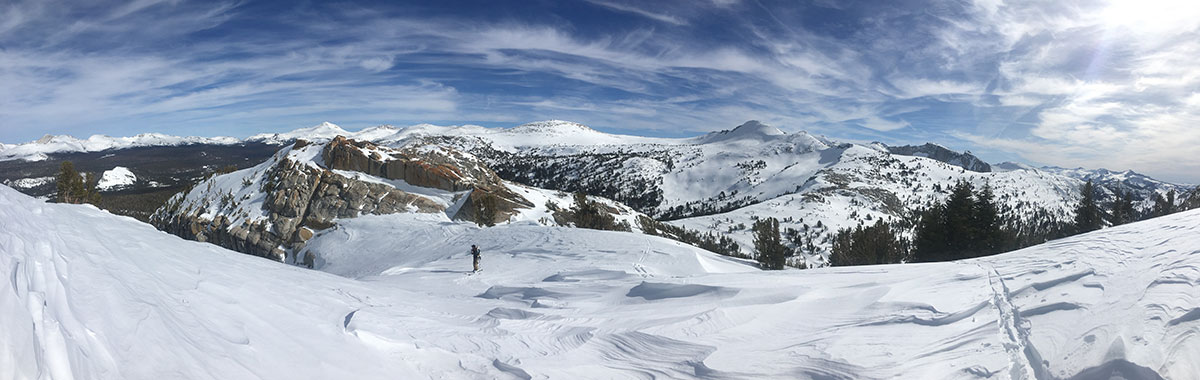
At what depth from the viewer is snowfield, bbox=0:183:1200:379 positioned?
13.6 feet

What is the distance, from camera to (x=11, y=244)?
4238 millimetres

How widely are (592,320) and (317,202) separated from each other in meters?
46.6

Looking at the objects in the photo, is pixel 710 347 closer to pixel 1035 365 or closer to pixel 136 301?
pixel 1035 365

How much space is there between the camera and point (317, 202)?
45250 mm

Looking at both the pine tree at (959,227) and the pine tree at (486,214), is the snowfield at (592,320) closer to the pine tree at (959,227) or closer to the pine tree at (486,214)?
the pine tree at (959,227)

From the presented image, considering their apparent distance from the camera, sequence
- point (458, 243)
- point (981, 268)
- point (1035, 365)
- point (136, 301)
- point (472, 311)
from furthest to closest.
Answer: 1. point (458, 243)
2. point (981, 268)
3. point (472, 311)
4. point (1035, 365)
5. point (136, 301)

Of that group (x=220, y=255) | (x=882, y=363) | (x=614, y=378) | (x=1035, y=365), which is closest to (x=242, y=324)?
(x=220, y=255)

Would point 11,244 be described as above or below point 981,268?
above

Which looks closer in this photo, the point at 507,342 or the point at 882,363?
the point at 882,363

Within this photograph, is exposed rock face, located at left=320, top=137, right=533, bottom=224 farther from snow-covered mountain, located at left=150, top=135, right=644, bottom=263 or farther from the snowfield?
the snowfield

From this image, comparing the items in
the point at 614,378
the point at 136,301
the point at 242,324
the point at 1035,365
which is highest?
the point at 136,301

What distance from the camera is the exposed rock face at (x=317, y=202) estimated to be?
140 ft

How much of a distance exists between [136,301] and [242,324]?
39.5 inches

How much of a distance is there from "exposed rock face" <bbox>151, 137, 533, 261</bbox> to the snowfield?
28.6 m
